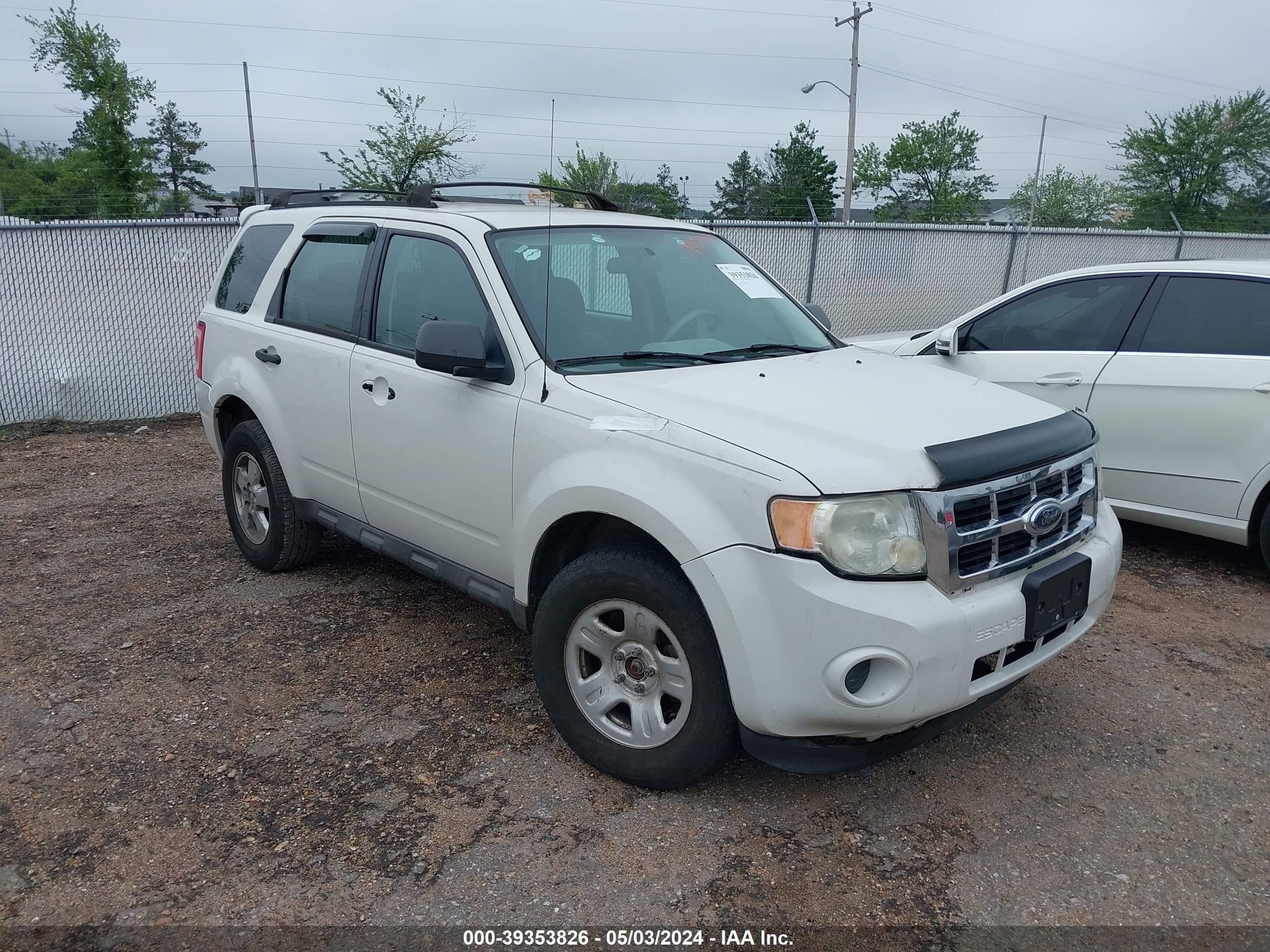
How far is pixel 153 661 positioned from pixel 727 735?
2.71 m

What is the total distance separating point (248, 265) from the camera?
206 inches

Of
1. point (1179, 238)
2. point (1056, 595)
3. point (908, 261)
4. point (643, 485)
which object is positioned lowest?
point (1056, 595)

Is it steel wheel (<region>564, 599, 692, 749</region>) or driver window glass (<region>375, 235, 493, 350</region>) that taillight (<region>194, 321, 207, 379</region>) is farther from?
steel wheel (<region>564, 599, 692, 749</region>)

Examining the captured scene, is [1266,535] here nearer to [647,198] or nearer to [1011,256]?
[1011,256]

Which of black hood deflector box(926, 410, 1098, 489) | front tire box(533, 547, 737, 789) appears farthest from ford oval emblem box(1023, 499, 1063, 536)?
front tire box(533, 547, 737, 789)

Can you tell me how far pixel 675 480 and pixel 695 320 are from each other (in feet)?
3.94

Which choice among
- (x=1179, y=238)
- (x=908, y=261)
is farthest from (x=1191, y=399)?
(x=1179, y=238)

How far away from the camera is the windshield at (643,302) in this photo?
11.8 feet

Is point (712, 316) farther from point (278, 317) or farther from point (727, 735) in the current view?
point (278, 317)

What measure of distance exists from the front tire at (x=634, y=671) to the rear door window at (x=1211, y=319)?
370 cm

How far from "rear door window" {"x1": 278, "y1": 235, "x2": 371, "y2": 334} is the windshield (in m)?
Result: 0.90

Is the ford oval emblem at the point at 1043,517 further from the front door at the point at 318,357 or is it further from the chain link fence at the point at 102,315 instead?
the chain link fence at the point at 102,315

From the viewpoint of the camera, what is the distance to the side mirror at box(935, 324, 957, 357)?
6020 mm

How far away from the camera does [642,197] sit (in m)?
16.7
